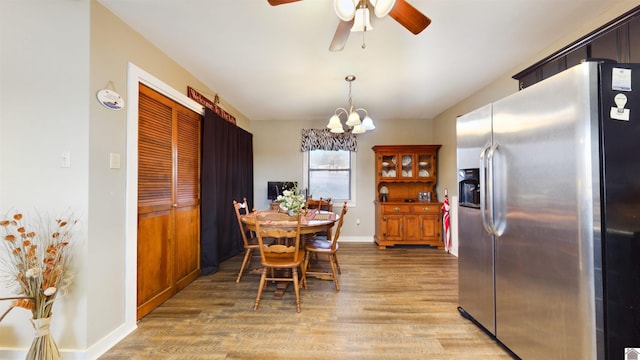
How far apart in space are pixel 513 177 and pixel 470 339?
128 centimetres

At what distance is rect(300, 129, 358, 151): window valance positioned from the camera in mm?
5129

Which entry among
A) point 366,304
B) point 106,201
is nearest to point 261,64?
point 106,201

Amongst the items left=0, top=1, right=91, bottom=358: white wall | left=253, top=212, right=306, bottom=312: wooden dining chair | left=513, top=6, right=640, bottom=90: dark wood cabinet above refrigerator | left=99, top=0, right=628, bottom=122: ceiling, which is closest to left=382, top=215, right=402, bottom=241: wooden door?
left=99, top=0, right=628, bottom=122: ceiling

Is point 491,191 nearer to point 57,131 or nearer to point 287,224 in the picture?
point 287,224

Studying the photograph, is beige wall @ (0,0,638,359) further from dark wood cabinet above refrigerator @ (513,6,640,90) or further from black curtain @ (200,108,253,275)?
dark wood cabinet above refrigerator @ (513,6,640,90)

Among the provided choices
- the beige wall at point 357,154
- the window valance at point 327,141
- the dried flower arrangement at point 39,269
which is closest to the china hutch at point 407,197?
the beige wall at point 357,154

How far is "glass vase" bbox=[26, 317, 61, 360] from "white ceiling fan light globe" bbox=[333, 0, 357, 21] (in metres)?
2.56

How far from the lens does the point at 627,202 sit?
1269mm

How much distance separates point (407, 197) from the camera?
512 centimetres

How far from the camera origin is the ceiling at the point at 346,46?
1875 mm

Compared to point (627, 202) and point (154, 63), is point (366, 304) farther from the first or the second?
point (154, 63)

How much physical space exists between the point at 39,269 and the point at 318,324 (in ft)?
6.24

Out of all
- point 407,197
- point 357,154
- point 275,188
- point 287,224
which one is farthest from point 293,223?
point 407,197

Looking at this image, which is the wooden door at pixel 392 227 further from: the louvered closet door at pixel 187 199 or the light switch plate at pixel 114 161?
the light switch plate at pixel 114 161
